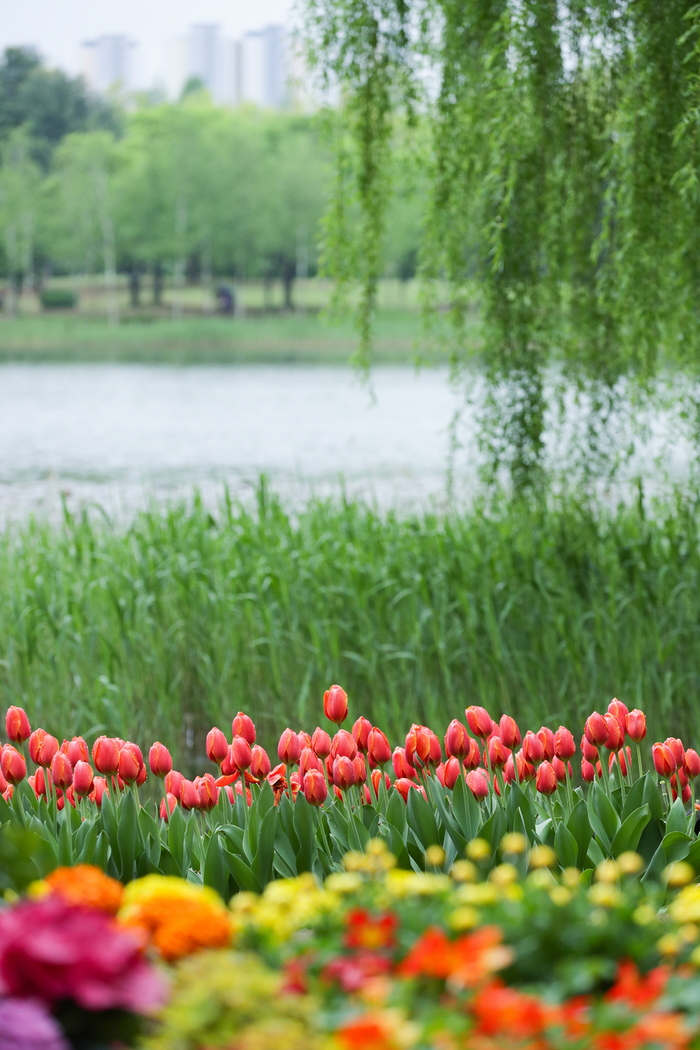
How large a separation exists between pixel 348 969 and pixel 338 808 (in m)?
1.22

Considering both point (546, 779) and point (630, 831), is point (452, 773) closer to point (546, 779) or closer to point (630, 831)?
point (546, 779)

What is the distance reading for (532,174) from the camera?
467 centimetres

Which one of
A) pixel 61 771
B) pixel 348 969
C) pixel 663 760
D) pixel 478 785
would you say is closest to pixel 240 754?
pixel 61 771

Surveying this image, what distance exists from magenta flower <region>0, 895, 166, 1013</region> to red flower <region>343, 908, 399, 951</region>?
0.76ft

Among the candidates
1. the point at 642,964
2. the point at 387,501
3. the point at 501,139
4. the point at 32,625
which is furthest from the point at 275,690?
the point at 387,501

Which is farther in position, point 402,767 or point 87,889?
point 402,767

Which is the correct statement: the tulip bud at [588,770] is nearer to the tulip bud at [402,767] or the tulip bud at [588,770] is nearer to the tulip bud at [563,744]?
the tulip bud at [563,744]

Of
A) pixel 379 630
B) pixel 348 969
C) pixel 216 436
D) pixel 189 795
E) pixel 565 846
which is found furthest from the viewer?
pixel 216 436

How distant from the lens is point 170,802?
8.20 ft

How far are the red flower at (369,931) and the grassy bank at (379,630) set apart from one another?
10.4 ft

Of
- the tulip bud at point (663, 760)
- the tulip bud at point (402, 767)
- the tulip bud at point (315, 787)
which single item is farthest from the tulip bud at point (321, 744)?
the tulip bud at point (663, 760)

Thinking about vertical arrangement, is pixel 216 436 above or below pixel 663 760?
A: below

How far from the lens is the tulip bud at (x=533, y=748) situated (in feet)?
7.86

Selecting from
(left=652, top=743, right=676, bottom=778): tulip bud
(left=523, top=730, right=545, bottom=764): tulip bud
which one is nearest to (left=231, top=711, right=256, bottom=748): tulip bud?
(left=523, top=730, right=545, bottom=764): tulip bud
